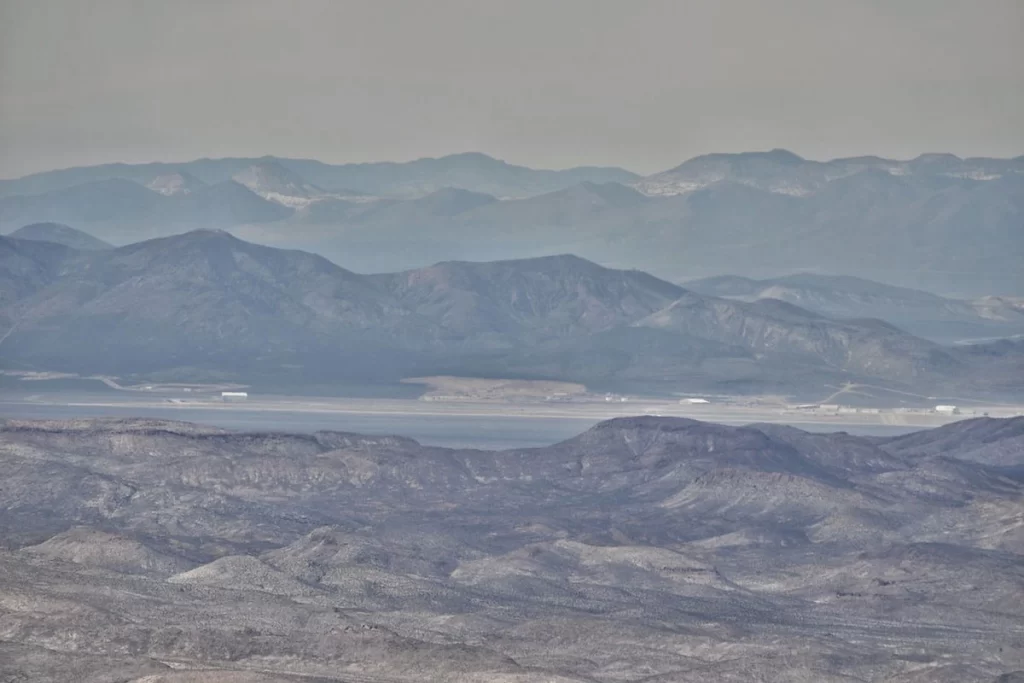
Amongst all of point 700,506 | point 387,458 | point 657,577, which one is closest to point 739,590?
point 657,577

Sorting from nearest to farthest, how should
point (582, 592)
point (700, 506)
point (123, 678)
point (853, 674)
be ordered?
1. point (123, 678)
2. point (853, 674)
3. point (582, 592)
4. point (700, 506)

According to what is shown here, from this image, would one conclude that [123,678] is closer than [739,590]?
Yes

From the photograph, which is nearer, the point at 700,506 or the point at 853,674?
the point at 853,674

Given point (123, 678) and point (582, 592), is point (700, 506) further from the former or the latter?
point (123, 678)

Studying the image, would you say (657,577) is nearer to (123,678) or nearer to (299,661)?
(299,661)

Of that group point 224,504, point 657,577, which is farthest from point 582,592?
point 224,504

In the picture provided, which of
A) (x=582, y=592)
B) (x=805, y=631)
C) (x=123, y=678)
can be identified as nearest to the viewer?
(x=123, y=678)
